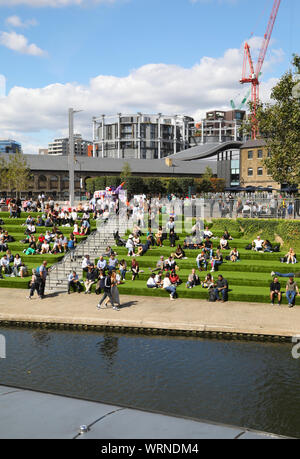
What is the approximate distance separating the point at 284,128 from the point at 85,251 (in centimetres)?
1541

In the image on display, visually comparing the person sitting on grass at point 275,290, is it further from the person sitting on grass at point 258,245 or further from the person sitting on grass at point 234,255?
the person sitting on grass at point 258,245

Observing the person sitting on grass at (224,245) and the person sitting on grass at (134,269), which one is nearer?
the person sitting on grass at (134,269)

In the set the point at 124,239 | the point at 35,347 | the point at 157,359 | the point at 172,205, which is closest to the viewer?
the point at 157,359

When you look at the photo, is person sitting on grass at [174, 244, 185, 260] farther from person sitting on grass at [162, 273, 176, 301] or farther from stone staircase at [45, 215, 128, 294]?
stone staircase at [45, 215, 128, 294]

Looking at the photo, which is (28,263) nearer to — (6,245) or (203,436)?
(6,245)

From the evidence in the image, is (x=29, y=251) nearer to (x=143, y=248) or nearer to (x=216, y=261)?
(x=143, y=248)

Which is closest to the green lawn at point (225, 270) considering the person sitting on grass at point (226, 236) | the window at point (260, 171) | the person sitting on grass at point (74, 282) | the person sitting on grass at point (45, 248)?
the person sitting on grass at point (226, 236)

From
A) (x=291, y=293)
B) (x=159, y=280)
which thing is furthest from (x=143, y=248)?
(x=291, y=293)

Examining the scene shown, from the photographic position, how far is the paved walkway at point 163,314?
656 inches

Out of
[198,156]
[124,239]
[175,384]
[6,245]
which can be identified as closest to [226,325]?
[175,384]

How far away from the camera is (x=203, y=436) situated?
16.9 feet

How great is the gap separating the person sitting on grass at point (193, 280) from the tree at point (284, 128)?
1159cm
